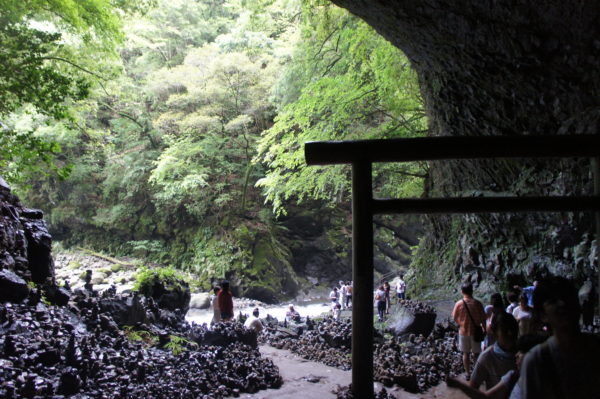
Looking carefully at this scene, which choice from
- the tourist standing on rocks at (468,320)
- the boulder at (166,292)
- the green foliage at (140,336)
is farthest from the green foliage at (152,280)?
the tourist standing on rocks at (468,320)

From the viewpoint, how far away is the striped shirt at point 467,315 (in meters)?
4.97

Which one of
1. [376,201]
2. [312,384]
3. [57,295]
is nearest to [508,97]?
[376,201]

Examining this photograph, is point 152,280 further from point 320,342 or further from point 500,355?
point 500,355

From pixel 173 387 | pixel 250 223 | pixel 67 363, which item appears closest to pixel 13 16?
pixel 67 363

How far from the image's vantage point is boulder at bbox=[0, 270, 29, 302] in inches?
254

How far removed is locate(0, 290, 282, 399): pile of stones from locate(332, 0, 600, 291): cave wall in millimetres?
4945

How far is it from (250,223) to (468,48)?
14909 mm

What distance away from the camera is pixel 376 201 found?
11.0ft

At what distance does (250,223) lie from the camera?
65.2 ft

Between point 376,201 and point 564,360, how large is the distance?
176cm

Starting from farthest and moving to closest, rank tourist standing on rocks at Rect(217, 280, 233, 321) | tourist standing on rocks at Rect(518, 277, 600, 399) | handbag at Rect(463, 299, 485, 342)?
tourist standing on rocks at Rect(217, 280, 233, 321) < handbag at Rect(463, 299, 485, 342) < tourist standing on rocks at Rect(518, 277, 600, 399)

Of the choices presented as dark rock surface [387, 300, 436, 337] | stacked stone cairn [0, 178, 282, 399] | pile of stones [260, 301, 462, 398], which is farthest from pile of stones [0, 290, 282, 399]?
dark rock surface [387, 300, 436, 337]

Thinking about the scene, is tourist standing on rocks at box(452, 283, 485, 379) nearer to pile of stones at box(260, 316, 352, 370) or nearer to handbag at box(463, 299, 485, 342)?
handbag at box(463, 299, 485, 342)

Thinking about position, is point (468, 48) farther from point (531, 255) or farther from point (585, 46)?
point (531, 255)
